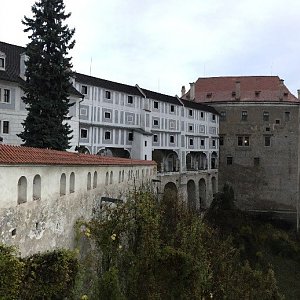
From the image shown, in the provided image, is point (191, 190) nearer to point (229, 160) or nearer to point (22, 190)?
point (229, 160)

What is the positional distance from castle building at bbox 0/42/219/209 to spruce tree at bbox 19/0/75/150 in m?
4.64

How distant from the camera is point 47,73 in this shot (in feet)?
70.8

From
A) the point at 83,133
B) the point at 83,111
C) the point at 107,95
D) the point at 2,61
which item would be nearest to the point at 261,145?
the point at 107,95

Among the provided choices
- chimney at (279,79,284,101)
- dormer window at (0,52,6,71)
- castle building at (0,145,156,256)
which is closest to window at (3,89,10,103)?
dormer window at (0,52,6,71)

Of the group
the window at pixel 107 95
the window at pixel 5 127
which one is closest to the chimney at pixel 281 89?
the window at pixel 107 95

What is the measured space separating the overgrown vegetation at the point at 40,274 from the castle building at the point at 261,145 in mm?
43558

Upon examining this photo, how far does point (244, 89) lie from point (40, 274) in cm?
4698

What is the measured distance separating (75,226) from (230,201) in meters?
33.5

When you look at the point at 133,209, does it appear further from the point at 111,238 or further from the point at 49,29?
the point at 49,29

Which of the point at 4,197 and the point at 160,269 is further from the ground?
the point at 4,197

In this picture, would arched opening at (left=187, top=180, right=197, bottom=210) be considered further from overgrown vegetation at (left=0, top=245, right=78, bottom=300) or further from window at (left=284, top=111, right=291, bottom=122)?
overgrown vegetation at (left=0, top=245, right=78, bottom=300)

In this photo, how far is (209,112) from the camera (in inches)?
1940

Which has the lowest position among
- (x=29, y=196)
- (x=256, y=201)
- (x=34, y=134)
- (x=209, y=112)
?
(x=256, y=201)

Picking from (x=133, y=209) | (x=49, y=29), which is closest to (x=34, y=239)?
(x=133, y=209)
